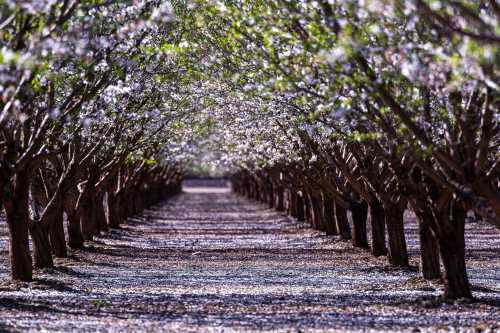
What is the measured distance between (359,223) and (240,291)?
12.3m

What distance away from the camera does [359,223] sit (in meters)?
33.1

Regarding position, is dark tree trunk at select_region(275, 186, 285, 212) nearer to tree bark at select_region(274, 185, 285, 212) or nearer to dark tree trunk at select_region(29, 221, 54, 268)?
tree bark at select_region(274, 185, 285, 212)

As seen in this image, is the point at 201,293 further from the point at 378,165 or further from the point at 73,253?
the point at 73,253

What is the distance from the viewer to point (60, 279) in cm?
2350

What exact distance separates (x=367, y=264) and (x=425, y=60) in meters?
14.9

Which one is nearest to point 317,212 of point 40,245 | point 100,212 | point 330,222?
point 330,222

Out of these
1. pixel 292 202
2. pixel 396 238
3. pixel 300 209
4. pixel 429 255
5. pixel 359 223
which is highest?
pixel 292 202

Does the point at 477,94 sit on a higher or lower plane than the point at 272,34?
lower

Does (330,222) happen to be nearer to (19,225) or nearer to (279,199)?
(19,225)

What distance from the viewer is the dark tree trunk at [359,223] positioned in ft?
105

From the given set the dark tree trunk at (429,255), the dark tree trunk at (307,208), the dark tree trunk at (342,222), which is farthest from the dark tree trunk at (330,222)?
the dark tree trunk at (429,255)

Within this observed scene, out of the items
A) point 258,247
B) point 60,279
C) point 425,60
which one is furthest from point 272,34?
point 258,247

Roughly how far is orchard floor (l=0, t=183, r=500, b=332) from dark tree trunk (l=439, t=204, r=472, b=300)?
39 centimetres

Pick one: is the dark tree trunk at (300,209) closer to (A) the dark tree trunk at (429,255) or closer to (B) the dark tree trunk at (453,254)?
(A) the dark tree trunk at (429,255)
